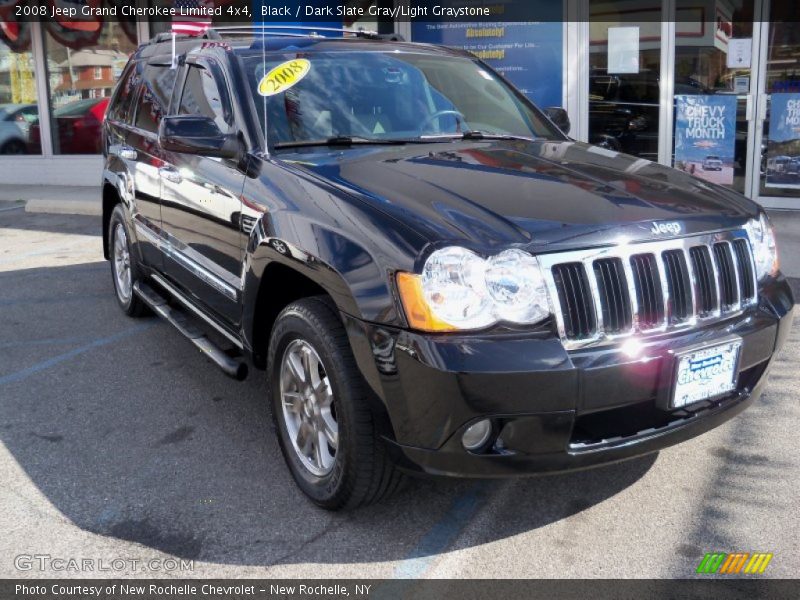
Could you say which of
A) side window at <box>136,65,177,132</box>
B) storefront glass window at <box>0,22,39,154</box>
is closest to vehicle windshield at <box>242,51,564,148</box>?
side window at <box>136,65,177,132</box>

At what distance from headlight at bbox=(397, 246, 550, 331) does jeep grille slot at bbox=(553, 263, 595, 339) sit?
0.06 meters

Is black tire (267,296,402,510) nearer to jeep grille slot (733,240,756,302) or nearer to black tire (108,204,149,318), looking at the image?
jeep grille slot (733,240,756,302)

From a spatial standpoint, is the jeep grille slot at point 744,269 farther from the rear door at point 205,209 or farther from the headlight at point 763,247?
the rear door at point 205,209

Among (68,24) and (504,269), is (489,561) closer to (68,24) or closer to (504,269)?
(504,269)

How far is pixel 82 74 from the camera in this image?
1352 centimetres

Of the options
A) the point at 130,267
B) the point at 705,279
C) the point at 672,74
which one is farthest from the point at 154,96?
the point at 672,74

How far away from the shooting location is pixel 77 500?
134 inches

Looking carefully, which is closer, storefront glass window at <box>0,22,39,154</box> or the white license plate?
the white license plate

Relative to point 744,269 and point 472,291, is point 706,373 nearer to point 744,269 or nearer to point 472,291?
point 744,269

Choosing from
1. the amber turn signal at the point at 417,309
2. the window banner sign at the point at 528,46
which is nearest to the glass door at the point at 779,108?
the window banner sign at the point at 528,46

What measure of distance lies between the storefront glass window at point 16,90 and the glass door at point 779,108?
10897 millimetres

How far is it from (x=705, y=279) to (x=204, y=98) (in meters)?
2.61

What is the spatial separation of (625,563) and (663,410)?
54 centimetres

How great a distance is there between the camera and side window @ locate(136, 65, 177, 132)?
16.3 feet
